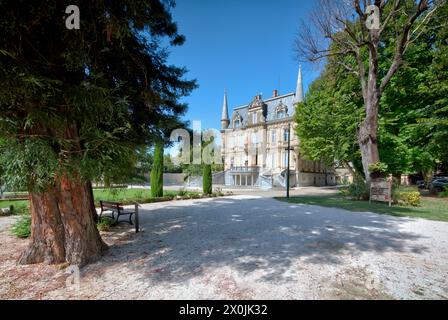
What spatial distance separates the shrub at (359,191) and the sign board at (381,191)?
3.36 ft

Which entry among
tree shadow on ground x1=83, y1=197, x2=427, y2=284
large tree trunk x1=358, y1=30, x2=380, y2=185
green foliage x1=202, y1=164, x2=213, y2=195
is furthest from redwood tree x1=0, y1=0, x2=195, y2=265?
green foliage x1=202, y1=164, x2=213, y2=195

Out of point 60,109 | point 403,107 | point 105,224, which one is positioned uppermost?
point 403,107

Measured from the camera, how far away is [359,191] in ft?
44.9

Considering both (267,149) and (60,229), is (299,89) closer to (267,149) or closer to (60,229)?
(267,149)

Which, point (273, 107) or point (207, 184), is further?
point (273, 107)

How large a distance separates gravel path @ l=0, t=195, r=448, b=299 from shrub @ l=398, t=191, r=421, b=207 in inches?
229

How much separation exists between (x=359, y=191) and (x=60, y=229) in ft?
48.7

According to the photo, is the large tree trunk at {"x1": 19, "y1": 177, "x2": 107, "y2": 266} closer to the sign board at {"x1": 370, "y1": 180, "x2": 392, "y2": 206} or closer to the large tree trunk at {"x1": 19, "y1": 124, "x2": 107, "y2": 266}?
the large tree trunk at {"x1": 19, "y1": 124, "x2": 107, "y2": 266}

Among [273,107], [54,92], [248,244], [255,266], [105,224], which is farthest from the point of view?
[273,107]

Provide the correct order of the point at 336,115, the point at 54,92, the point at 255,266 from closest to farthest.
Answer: the point at 54,92
the point at 255,266
the point at 336,115

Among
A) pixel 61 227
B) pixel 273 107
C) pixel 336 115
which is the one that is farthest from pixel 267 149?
pixel 61 227

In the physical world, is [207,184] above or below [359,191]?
above

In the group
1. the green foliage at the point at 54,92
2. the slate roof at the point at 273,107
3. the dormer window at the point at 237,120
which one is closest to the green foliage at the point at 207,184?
Result: the green foliage at the point at 54,92

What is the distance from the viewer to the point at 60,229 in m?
4.11
